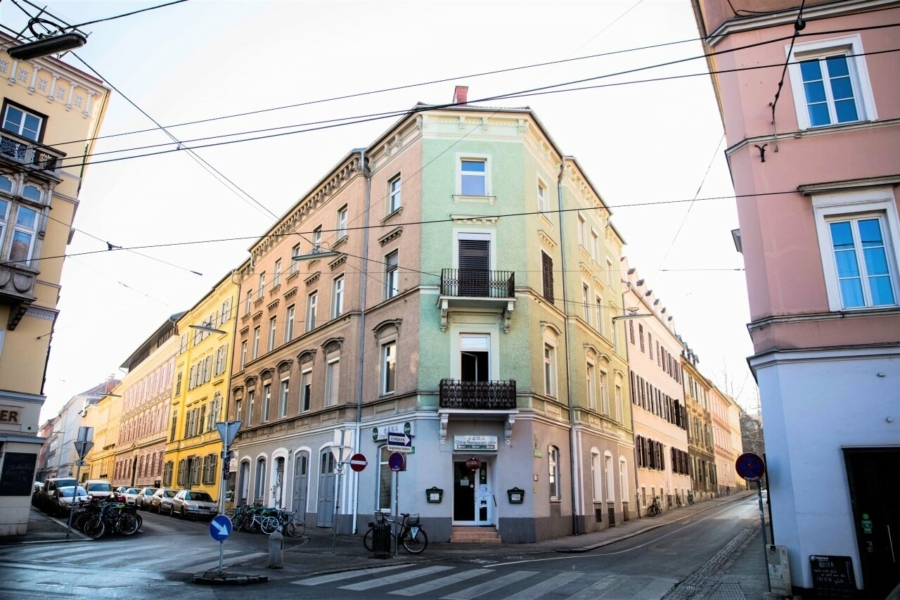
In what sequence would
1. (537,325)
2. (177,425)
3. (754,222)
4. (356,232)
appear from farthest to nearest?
(177,425) < (356,232) < (537,325) < (754,222)

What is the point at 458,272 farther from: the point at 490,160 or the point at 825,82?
the point at 825,82

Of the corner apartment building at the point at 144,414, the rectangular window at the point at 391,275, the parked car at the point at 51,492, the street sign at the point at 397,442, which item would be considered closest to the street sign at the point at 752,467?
the street sign at the point at 397,442

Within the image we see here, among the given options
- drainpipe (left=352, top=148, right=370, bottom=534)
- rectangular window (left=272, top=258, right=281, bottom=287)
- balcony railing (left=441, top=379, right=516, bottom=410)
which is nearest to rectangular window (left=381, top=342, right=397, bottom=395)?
drainpipe (left=352, top=148, right=370, bottom=534)

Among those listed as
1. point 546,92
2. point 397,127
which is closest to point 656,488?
point 397,127

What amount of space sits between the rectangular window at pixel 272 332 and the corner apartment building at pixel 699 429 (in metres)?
33.8

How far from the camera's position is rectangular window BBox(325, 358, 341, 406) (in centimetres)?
2570

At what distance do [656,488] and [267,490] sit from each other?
22.3m

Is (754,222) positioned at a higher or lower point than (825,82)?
lower

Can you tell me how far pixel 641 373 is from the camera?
37.3 metres

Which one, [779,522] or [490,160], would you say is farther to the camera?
[490,160]

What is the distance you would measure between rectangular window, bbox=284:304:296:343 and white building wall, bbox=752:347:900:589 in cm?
2361

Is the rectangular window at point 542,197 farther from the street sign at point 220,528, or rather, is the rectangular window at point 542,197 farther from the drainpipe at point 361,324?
the street sign at point 220,528

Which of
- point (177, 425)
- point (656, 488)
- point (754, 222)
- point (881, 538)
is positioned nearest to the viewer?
point (881, 538)

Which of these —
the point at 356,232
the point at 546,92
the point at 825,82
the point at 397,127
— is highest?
the point at 397,127
